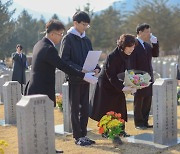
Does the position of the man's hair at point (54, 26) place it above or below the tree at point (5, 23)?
below

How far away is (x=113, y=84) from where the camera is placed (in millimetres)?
6016

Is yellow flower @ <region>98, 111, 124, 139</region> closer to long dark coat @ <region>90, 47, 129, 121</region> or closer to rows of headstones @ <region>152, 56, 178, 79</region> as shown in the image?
long dark coat @ <region>90, 47, 129, 121</region>

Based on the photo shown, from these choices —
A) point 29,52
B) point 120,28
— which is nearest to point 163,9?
point 120,28

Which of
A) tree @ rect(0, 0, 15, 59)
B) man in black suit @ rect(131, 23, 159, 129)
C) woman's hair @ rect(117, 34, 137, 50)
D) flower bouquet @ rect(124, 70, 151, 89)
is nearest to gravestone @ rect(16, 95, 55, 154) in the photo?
flower bouquet @ rect(124, 70, 151, 89)

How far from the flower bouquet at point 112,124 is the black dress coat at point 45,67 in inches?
45.1

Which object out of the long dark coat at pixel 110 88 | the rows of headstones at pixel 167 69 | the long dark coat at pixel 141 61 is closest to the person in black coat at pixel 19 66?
the rows of headstones at pixel 167 69

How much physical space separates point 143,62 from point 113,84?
1.29 metres

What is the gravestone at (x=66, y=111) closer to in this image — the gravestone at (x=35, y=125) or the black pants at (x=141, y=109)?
the black pants at (x=141, y=109)

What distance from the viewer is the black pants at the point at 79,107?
600 cm

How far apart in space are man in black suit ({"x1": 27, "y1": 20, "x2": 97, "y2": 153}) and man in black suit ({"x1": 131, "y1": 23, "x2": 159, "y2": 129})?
2135mm

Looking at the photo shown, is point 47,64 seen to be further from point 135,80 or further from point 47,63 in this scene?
point 135,80

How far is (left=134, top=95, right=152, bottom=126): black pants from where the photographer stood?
723 cm

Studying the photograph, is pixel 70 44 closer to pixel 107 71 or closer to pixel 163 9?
pixel 107 71

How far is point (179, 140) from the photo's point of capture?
6.11 meters
